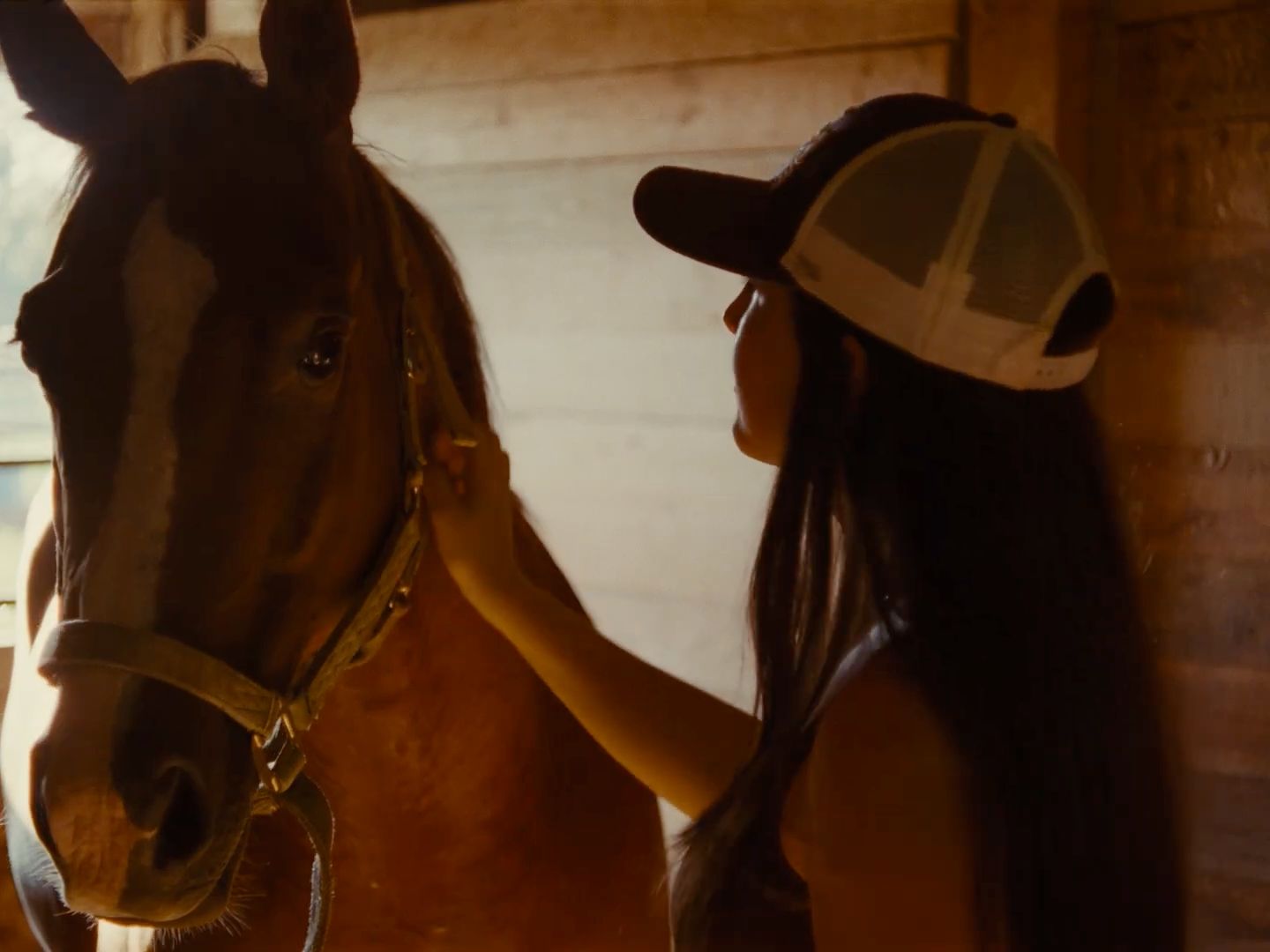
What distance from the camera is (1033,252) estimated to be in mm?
710

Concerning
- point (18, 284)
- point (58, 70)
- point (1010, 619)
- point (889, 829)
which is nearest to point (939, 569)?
point (1010, 619)

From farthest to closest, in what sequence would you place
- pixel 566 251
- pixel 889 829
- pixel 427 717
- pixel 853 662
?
pixel 566 251 → pixel 427 717 → pixel 853 662 → pixel 889 829

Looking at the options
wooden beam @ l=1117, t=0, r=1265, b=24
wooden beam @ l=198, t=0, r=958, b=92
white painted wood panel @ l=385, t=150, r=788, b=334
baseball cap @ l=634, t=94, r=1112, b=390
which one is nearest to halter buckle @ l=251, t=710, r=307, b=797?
baseball cap @ l=634, t=94, r=1112, b=390

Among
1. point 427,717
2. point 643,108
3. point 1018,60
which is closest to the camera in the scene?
point 427,717

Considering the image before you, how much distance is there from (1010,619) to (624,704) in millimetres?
355

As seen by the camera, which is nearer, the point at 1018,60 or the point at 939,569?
the point at 939,569

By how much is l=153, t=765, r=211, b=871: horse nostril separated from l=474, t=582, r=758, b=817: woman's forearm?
0.29 meters

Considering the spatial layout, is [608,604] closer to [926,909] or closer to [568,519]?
[568,519]

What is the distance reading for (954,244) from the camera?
0.71 m

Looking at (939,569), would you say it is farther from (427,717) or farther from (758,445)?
(427,717)

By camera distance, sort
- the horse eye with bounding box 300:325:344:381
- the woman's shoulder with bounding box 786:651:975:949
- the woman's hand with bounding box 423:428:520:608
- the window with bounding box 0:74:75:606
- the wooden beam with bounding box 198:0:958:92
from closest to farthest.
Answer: the woman's shoulder with bounding box 786:651:975:949 → the horse eye with bounding box 300:325:344:381 → the woman's hand with bounding box 423:428:520:608 → the wooden beam with bounding box 198:0:958:92 → the window with bounding box 0:74:75:606

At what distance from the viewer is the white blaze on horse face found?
0.71 meters

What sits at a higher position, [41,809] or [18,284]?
[41,809]

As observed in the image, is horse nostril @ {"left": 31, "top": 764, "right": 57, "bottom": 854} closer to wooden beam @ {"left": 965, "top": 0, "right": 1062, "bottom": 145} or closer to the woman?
the woman
